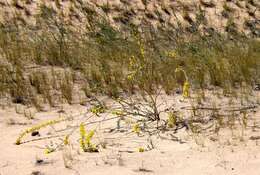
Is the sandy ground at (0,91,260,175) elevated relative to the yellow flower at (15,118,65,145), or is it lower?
lower

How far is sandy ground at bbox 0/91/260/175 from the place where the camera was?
4039mm

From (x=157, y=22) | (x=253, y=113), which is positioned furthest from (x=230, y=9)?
(x=253, y=113)

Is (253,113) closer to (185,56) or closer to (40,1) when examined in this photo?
(185,56)

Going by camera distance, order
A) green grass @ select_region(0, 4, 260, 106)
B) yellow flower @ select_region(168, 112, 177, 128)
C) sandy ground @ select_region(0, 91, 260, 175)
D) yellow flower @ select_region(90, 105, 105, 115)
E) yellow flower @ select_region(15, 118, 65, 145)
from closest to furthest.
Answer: sandy ground @ select_region(0, 91, 260, 175), yellow flower @ select_region(15, 118, 65, 145), yellow flower @ select_region(168, 112, 177, 128), yellow flower @ select_region(90, 105, 105, 115), green grass @ select_region(0, 4, 260, 106)

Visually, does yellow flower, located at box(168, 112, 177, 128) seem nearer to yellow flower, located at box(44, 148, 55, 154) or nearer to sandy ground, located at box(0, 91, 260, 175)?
sandy ground, located at box(0, 91, 260, 175)

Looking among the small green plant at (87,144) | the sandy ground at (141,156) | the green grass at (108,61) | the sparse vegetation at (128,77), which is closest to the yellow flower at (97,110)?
the sparse vegetation at (128,77)

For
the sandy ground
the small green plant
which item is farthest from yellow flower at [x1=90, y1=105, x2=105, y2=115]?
the small green plant

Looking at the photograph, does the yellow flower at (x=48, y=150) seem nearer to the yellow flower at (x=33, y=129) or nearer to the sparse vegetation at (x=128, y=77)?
the sparse vegetation at (x=128, y=77)

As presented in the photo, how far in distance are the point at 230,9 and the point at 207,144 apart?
5.75 meters

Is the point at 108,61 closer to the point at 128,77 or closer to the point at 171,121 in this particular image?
the point at 128,77

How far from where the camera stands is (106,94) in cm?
597

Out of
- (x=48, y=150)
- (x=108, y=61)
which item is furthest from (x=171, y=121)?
(x=108, y=61)

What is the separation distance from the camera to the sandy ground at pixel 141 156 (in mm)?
4039

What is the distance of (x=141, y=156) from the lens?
4309 mm
